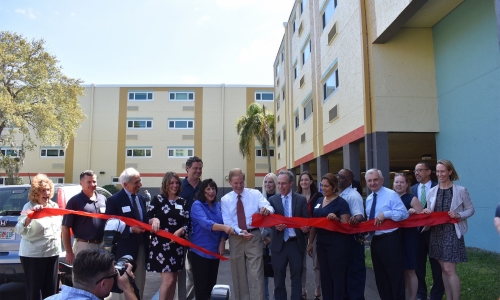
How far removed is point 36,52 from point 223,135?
1754 cm

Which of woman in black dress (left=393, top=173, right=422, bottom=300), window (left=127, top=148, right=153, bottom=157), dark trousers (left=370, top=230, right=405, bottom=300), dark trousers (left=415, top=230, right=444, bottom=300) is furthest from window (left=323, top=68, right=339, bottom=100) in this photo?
window (left=127, top=148, right=153, bottom=157)

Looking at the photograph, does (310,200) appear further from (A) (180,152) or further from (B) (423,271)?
Answer: (A) (180,152)

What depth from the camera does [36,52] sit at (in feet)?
84.9

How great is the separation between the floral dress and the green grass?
171 inches

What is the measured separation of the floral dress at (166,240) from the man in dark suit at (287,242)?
1299 mm

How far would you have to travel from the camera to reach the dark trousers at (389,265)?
490 cm

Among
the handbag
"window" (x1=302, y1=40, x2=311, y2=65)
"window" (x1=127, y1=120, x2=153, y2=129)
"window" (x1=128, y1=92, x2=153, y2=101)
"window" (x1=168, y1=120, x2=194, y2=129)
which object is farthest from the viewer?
"window" (x1=128, y1=92, x2=153, y2=101)

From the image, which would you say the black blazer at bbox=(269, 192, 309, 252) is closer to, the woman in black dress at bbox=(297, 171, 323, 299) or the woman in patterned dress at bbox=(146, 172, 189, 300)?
the woman in black dress at bbox=(297, 171, 323, 299)

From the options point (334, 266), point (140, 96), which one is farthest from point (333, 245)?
point (140, 96)

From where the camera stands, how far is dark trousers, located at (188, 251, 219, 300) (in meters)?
4.91

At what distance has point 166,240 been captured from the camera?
4812mm

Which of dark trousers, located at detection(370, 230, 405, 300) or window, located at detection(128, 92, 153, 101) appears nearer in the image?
dark trousers, located at detection(370, 230, 405, 300)

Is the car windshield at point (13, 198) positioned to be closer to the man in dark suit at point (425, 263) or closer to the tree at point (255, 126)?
the man in dark suit at point (425, 263)

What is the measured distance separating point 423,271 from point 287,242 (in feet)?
7.62
